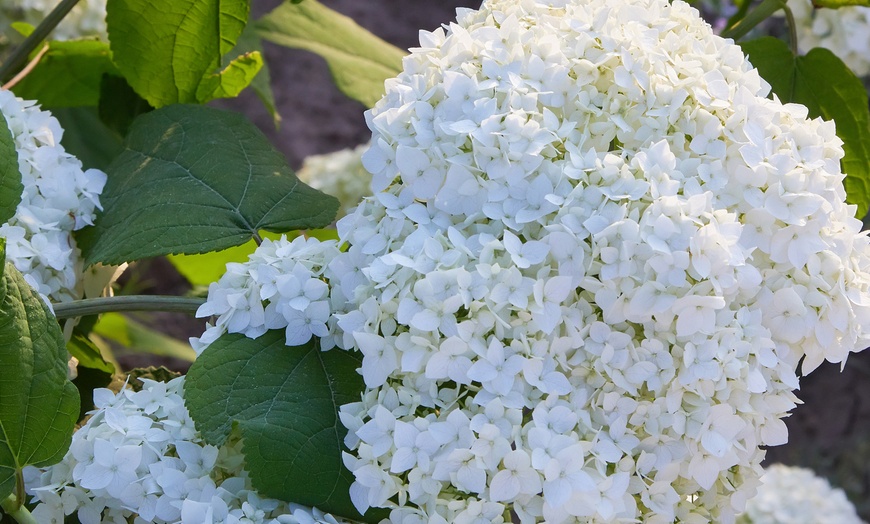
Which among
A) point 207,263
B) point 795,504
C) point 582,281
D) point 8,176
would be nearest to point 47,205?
point 8,176

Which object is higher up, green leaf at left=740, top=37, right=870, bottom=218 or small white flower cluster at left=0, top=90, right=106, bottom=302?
green leaf at left=740, top=37, right=870, bottom=218

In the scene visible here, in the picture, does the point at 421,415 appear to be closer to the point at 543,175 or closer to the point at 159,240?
the point at 543,175

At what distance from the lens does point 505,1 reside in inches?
23.7

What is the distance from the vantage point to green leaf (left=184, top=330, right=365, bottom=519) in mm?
522

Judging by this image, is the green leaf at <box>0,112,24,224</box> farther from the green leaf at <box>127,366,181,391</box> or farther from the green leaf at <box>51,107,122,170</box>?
the green leaf at <box>51,107,122,170</box>

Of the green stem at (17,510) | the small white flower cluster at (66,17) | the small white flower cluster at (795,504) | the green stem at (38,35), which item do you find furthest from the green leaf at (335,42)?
the small white flower cluster at (795,504)

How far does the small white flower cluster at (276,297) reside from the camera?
548 millimetres

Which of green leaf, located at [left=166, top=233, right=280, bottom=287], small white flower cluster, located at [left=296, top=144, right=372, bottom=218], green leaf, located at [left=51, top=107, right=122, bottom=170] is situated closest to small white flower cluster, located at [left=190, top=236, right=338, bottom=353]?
green leaf, located at [left=166, top=233, right=280, bottom=287]

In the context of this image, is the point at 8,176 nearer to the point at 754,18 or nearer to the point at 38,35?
the point at 38,35

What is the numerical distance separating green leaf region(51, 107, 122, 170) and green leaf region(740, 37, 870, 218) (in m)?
0.75

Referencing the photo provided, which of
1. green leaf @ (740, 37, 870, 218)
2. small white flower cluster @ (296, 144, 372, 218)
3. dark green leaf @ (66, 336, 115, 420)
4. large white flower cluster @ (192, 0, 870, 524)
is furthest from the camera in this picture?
small white flower cluster @ (296, 144, 372, 218)

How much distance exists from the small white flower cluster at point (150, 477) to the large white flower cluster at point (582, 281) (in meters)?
0.07

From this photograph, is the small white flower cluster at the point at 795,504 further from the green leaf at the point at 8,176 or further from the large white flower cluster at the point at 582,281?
the green leaf at the point at 8,176

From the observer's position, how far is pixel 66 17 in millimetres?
1168
